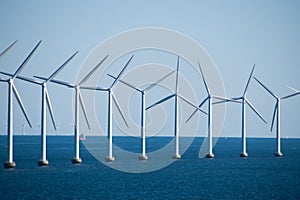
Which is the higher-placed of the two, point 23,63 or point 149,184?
point 23,63

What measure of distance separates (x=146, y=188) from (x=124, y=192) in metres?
7.11

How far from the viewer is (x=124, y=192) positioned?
3270 inches

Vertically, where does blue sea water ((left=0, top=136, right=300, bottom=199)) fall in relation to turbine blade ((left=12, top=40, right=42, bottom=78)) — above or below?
below

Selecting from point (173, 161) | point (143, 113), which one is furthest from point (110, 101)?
point (173, 161)

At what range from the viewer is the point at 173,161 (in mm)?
160625

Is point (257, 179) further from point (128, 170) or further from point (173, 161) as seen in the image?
point (173, 161)

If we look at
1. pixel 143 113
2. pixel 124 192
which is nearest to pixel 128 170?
pixel 143 113

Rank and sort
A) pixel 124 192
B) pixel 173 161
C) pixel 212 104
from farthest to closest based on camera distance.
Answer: pixel 173 161
pixel 212 104
pixel 124 192

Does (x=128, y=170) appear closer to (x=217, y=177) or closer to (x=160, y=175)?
(x=160, y=175)

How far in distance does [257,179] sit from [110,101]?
3120cm

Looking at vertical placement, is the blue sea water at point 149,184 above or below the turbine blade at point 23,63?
below

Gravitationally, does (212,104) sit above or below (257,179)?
above

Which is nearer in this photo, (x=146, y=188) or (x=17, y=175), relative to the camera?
(x=146, y=188)

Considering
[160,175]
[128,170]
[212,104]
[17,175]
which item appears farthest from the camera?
[212,104]
